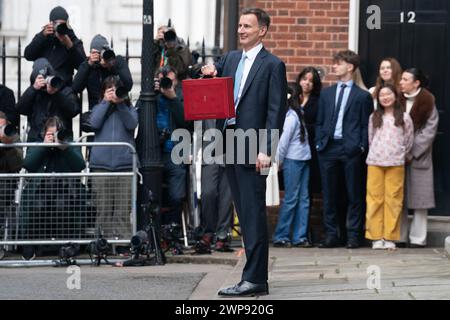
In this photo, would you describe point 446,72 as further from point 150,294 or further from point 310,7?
point 150,294

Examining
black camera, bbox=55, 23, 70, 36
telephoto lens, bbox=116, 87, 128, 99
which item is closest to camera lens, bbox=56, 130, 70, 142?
telephoto lens, bbox=116, 87, 128, 99

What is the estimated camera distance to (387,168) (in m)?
13.9

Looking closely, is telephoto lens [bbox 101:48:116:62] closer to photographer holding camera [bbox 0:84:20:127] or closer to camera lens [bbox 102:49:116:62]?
camera lens [bbox 102:49:116:62]

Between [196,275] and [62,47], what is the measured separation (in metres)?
3.48

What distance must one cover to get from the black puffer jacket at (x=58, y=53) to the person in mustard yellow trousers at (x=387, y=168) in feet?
11.0

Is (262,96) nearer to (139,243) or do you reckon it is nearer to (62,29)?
(139,243)

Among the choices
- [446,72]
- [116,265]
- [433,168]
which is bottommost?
[116,265]

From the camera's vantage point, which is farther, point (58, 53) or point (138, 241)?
point (58, 53)

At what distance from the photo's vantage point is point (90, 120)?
1343 centimetres

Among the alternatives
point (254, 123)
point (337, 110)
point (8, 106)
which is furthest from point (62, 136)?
point (254, 123)

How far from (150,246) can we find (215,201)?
1206mm

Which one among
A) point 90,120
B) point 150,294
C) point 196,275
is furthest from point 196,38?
point 150,294

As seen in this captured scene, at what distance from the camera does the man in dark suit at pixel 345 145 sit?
14.1 m

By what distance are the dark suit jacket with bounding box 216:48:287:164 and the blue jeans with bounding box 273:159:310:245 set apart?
3.86 meters
